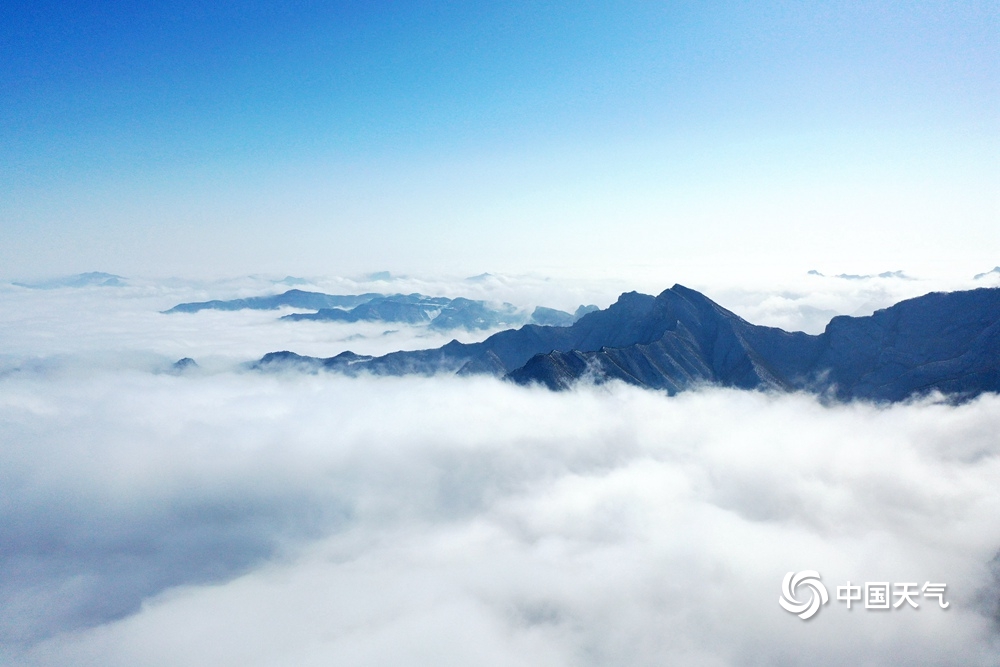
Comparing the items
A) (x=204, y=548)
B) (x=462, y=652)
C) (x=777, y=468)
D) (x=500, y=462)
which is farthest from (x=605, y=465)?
(x=204, y=548)

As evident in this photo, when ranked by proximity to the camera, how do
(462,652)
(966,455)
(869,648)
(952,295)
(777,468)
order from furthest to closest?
(952,295)
(777,468)
(966,455)
(462,652)
(869,648)

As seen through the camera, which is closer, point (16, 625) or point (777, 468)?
point (16, 625)

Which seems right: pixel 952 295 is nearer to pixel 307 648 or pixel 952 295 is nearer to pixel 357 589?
pixel 357 589

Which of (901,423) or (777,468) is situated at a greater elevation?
(901,423)

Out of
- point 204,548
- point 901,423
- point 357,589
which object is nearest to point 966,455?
point 901,423

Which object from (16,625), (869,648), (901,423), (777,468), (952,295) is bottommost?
(16,625)

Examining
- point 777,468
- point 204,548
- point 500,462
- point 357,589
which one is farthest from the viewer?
point 500,462

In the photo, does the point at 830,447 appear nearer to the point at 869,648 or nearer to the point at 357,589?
the point at 869,648
